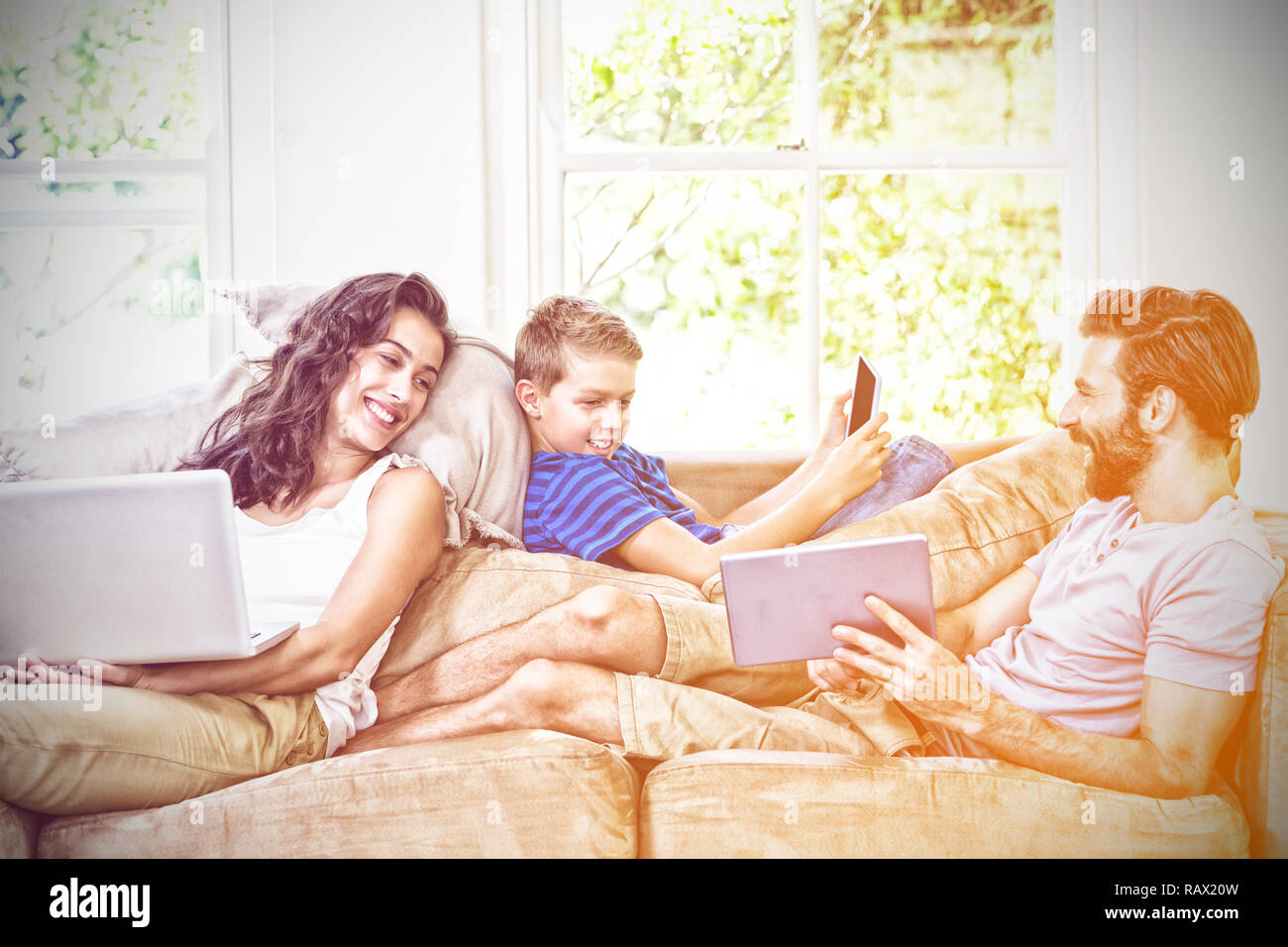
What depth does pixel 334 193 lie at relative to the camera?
200 centimetres

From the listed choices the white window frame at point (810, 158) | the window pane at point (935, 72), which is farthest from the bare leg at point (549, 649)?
the window pane at point (935, 72)

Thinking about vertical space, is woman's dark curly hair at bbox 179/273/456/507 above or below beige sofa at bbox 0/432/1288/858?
above

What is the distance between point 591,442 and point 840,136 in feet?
3.56

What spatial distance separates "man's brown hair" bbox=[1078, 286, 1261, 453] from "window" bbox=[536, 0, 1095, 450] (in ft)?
2.71

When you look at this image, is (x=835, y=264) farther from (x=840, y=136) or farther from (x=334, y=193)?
(x=334, y=193)

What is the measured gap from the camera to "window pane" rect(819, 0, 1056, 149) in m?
2.08

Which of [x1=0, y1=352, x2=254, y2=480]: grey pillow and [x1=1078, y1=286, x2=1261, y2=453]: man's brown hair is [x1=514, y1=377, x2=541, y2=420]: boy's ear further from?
[x1=1078, y1=286, x2=1261, y2=453]: man's brown hair

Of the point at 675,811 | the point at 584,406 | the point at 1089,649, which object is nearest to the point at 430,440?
the point at 584,406

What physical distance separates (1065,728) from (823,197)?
1.31 metres

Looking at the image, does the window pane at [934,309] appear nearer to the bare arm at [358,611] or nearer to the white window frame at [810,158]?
the white window frame at [810,158]

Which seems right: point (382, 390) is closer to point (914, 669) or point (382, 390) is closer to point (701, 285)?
point (914, 669)

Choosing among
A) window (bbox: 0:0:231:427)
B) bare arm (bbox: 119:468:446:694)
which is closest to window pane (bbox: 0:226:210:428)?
window (bbox: 0:0:231:427)

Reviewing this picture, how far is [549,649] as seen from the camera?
1.22m

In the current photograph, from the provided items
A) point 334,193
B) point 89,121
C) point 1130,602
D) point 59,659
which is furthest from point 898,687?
point 89,121
